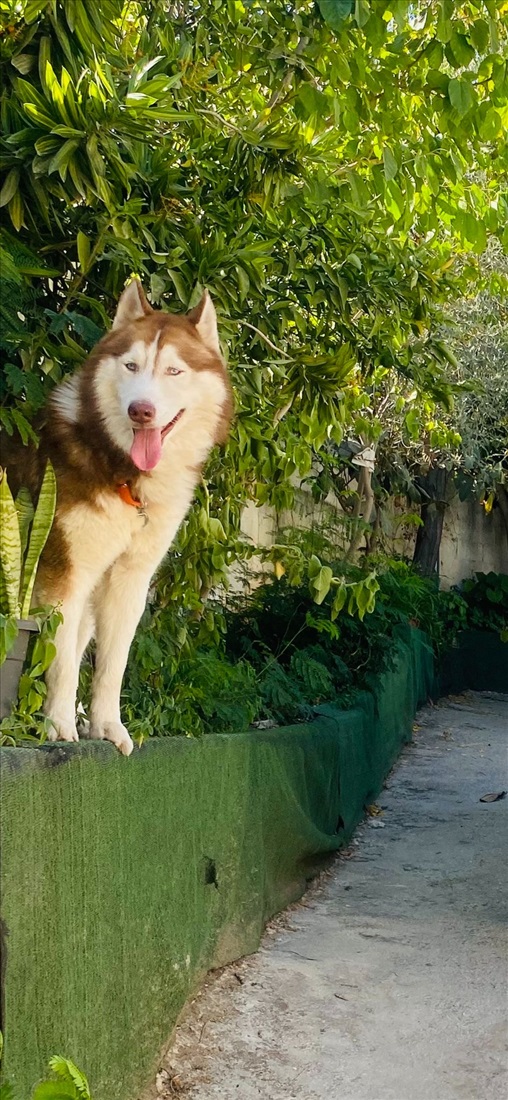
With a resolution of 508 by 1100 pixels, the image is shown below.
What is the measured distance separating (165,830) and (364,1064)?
45.5 inches

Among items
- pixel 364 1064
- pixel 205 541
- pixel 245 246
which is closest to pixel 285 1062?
pixel 364 1064

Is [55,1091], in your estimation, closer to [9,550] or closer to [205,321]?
[9,550]

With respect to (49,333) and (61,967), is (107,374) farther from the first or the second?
(61,967)

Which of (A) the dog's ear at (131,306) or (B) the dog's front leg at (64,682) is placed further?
(A) the dog's ear at (131,306)

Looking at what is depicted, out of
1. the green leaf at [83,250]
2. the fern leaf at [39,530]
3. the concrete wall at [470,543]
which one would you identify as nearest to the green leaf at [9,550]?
the fern leaf at [39,530]

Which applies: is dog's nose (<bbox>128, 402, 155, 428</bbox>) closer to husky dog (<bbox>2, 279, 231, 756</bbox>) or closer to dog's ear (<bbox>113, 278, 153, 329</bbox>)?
husky dog (<bbox>2, 279, 231, 756</bbox>)

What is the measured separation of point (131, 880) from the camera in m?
3.24

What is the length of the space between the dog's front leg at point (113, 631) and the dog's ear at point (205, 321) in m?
0.69

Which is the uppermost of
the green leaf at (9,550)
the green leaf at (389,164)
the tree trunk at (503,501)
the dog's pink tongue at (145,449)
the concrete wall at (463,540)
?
the tree trunk at (503,501)

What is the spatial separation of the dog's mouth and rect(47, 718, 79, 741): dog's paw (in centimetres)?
71

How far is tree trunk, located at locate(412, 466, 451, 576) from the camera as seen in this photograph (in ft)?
49.6

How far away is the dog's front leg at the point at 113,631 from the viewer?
3.34m

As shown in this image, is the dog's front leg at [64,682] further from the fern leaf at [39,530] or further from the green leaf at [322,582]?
the green leaf at [322,582]

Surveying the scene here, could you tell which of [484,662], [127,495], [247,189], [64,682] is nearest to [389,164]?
[247,189]
